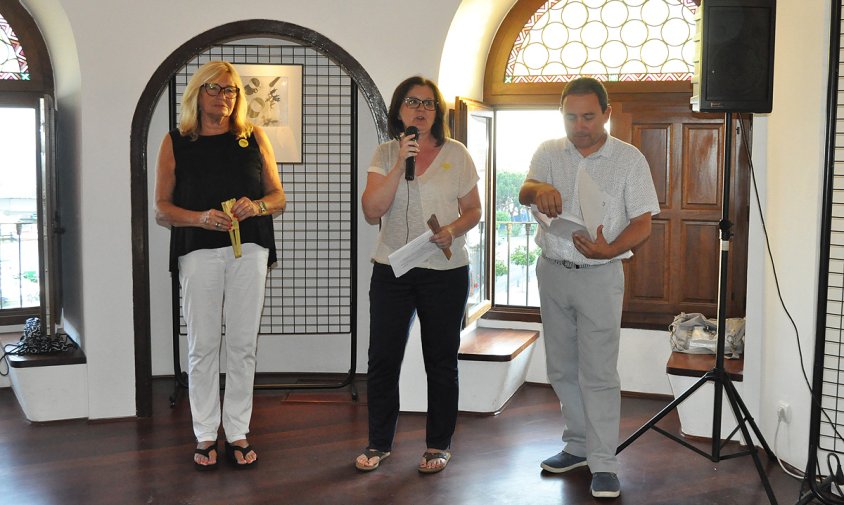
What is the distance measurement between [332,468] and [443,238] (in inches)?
44.5

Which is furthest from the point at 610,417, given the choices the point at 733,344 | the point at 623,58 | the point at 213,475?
the point at 623,58

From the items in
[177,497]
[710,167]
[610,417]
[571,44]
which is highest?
[571,44]

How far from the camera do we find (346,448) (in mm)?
3939

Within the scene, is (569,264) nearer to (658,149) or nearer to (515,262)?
(658,149)

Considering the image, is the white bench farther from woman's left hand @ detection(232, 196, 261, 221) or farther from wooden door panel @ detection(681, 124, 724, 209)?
wooden door panel @ detection(681, 124, 724, 209)

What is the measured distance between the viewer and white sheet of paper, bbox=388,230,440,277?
3.30 metres

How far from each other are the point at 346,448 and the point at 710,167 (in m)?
2.54

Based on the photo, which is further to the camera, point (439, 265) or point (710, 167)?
point (710, 167)

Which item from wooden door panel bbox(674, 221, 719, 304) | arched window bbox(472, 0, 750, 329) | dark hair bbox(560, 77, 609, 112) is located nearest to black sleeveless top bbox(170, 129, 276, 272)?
dark hair bbox(560, 77, 609, 112)

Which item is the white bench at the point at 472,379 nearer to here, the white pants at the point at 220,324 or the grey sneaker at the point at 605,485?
the white pants at the point at 220,324

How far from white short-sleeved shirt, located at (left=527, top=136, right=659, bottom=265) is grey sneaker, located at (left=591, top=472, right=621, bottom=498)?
83 cm

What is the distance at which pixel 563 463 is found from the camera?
3.62 meters

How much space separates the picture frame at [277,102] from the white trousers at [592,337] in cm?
210

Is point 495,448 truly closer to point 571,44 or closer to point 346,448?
point 346,448
